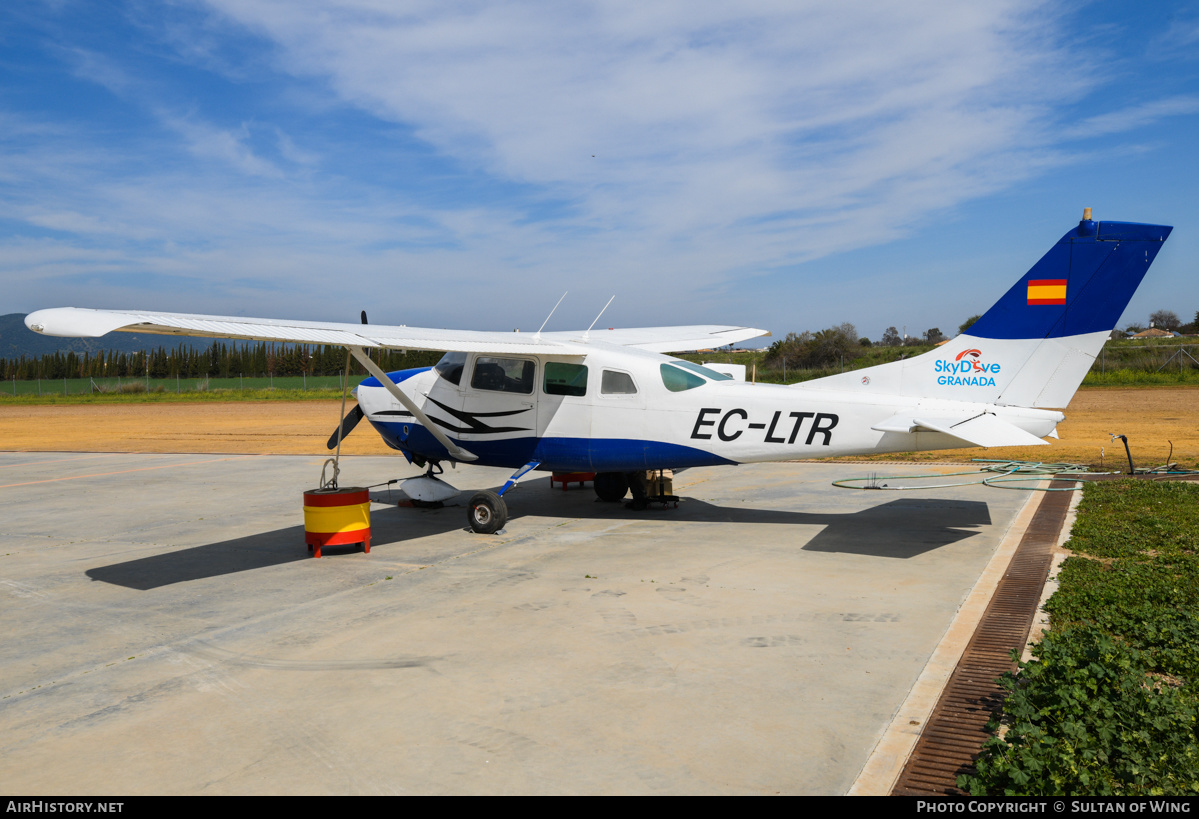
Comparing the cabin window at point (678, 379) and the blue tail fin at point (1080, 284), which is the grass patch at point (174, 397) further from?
the blue tail fin at point (1080, 284)

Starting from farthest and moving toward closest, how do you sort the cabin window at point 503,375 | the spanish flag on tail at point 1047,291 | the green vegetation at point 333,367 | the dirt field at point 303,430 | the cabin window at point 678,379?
the green vegetation at point 333,367 → the dirt field at point 303,430 → the cabin window at point 503,375 → the cabin window at point 678,379 → the spanish flag on tail at point 1047,291

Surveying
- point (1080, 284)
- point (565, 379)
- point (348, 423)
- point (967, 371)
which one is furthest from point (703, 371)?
point (348, 423)

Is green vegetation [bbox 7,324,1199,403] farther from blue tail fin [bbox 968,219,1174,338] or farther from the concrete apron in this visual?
blue tail fin [bbox 968,219,1174,338]

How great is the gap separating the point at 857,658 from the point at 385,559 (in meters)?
5.28

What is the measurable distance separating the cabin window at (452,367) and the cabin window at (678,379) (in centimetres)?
293

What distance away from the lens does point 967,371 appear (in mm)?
8766

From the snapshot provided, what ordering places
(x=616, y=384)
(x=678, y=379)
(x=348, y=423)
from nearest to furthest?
(x=678, y=379) → (x=616, y=384) → (x=348, y=423)

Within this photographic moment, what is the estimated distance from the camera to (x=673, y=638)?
5.60m

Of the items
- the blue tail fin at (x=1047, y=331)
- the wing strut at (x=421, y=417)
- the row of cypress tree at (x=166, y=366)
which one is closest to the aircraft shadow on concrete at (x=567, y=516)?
the wing strut at (x=421, y=417)

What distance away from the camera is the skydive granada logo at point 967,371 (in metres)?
8.70

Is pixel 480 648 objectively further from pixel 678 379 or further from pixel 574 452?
pixel 678 379

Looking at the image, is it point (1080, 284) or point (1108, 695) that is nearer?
point (1108, 695)

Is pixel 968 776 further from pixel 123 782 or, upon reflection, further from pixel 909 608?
pixel 123 782

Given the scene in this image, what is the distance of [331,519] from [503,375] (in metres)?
3.12
